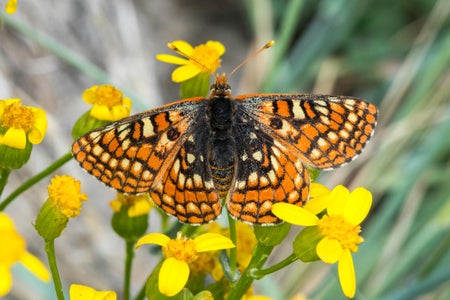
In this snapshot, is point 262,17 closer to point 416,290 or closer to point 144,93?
point 144,93

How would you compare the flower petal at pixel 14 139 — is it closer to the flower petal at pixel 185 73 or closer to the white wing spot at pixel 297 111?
the flower petal at pixel 185 73

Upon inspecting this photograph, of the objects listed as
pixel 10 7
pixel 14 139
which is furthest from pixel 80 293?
pixel 10 7

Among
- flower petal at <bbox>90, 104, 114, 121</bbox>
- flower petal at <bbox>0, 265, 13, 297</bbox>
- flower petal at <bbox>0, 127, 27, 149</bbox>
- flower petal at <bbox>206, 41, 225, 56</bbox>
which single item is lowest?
flower petal at <bbox>0, 265, 13, 297</bbox>

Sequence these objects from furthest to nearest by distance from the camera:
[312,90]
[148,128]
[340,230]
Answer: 1. [312,90]
2. [148,128]
3. [340,230]

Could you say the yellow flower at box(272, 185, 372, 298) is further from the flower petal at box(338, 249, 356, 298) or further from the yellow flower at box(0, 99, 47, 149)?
the yellow flower at box(0, 99, 47, 149)

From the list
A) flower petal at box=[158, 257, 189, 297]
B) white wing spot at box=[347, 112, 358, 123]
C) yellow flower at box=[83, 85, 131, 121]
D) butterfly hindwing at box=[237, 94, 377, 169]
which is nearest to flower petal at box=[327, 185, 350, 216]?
butterfly hindwing at box=[237, 94, 377, 169]

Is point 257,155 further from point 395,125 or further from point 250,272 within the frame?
point 395,125

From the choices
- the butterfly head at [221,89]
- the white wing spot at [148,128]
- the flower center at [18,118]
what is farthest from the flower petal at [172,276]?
the butterfly head at [221,89]
